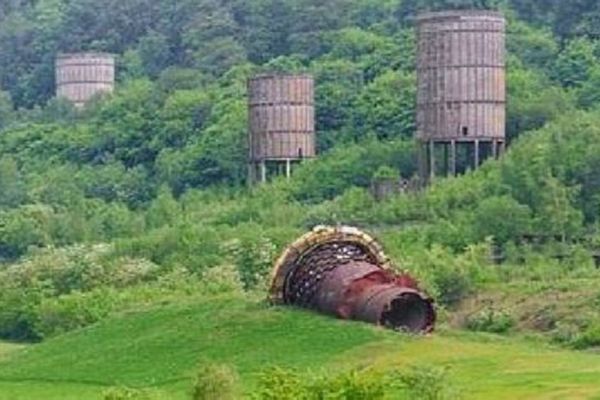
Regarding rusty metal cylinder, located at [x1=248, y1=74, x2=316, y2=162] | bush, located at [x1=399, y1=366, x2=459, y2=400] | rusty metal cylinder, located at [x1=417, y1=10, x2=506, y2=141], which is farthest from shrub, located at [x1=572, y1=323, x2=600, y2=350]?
rusty metal cylinder, located at [x1=248, y1=74, x2=316, y2=162]

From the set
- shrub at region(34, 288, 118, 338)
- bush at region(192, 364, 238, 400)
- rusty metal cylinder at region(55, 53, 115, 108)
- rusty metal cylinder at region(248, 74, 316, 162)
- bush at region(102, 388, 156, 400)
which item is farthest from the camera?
rusty metal cylinder at region(55, 53, 115, 108)

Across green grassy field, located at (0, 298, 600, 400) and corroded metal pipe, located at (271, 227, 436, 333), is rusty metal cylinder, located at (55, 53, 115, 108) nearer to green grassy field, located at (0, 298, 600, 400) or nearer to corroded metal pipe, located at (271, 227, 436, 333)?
green grassy field, located at (0, 298, 600, 400)

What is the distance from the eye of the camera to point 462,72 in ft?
225

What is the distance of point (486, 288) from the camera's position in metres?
52.6

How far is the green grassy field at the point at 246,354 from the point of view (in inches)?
1575

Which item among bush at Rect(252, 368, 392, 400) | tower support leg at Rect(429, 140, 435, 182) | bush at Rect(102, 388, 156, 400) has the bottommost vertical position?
bush at Rect(102, 388, 156, 400)

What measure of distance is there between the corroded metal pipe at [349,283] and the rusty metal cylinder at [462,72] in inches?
771

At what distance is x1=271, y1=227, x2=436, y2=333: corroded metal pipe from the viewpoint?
46.6 metres

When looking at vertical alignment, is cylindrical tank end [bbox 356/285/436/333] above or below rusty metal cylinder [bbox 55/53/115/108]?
below

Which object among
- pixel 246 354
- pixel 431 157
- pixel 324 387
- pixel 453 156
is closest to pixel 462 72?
pixel 453 156

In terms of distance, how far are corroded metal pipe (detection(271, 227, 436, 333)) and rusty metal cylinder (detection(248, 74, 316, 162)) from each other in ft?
84.6

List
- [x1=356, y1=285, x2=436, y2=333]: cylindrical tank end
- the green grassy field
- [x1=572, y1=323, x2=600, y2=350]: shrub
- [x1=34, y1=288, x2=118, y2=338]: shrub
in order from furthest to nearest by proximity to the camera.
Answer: [x1=34, y1=288, x2=118, y2=338]: shrub → [x1=356, y1=285, x2=436, y2=333]: cylindrical tank end → [x1=572, y1=323, x2=600, y2=350]: shrub → the green grassy field

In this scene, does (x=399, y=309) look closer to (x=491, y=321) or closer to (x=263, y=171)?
(x=491, y=321)

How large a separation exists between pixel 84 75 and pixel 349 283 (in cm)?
5736
